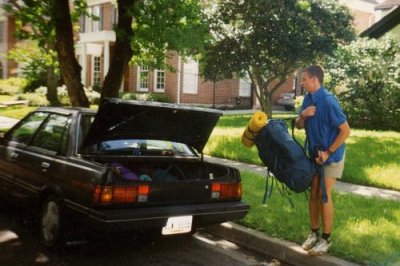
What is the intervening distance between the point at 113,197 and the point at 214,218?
1.11 m

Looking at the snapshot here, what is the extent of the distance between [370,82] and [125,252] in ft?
51.3

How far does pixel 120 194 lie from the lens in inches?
169

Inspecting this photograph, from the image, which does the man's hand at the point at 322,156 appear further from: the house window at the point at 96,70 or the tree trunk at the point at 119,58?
the house window at the point at 96,70

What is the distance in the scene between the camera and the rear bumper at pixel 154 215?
417 cm

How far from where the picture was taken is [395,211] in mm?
6406

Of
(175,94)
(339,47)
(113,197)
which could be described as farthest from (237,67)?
(113,197)

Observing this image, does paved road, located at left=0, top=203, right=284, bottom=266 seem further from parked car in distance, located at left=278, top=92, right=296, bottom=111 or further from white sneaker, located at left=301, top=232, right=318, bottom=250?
parked car in distance, located at left=278, top=92, right=296, bottom=111

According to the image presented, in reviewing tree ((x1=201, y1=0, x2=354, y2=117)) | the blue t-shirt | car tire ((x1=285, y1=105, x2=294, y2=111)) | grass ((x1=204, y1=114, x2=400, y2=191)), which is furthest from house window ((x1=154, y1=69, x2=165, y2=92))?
the blue t-shirt

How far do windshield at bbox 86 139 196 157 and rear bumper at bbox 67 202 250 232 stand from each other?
2.76 ft

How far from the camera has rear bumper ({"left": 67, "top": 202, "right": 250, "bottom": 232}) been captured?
4172mm

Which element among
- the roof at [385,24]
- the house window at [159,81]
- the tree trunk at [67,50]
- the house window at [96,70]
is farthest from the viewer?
the house window at [96,70]

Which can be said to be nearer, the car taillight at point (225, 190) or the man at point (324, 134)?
the man at point (324, 134)

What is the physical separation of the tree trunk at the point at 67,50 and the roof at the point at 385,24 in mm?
16747

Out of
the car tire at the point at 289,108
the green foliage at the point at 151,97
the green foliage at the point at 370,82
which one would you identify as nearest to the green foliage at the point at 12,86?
the green foliage at the point at 151,97
